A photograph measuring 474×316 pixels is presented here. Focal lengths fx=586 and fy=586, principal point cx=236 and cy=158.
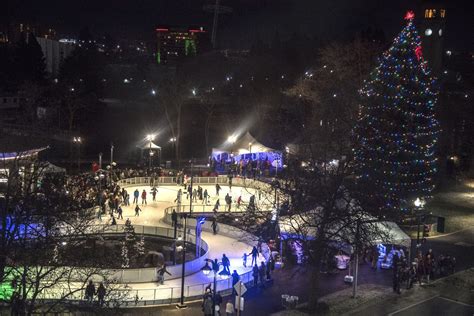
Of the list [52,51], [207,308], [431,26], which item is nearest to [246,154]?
[431,26]

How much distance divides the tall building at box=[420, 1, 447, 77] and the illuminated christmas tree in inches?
1192

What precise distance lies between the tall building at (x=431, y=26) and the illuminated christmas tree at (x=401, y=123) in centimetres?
3028

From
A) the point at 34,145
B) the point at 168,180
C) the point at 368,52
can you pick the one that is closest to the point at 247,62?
the point at 368,52

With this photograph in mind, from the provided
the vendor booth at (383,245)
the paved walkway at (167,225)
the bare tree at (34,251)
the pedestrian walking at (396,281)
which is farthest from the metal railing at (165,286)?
the pedestrian walking at (396,281)

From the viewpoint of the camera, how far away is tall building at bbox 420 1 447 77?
64.4m

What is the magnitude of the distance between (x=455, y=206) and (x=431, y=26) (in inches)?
1089

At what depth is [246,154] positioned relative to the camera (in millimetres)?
55594

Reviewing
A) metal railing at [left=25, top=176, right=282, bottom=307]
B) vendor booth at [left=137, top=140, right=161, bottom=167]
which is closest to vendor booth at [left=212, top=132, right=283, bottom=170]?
metal railing at [left=25, top=176, right=282, bottom=307]

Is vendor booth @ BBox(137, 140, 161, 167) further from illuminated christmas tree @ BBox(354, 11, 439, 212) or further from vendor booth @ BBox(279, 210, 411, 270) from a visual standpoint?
vendor booth @ BBox(279, 210, 411, 270)

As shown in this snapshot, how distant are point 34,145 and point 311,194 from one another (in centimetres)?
2232

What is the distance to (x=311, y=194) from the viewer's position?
78.2ft

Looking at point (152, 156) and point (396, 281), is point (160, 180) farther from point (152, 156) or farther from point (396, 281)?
point (396, 281)

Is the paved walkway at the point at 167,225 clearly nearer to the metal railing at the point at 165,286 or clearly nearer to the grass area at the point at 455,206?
the metal railing at the point at 165,286

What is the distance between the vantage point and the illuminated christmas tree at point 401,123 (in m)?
34.6
